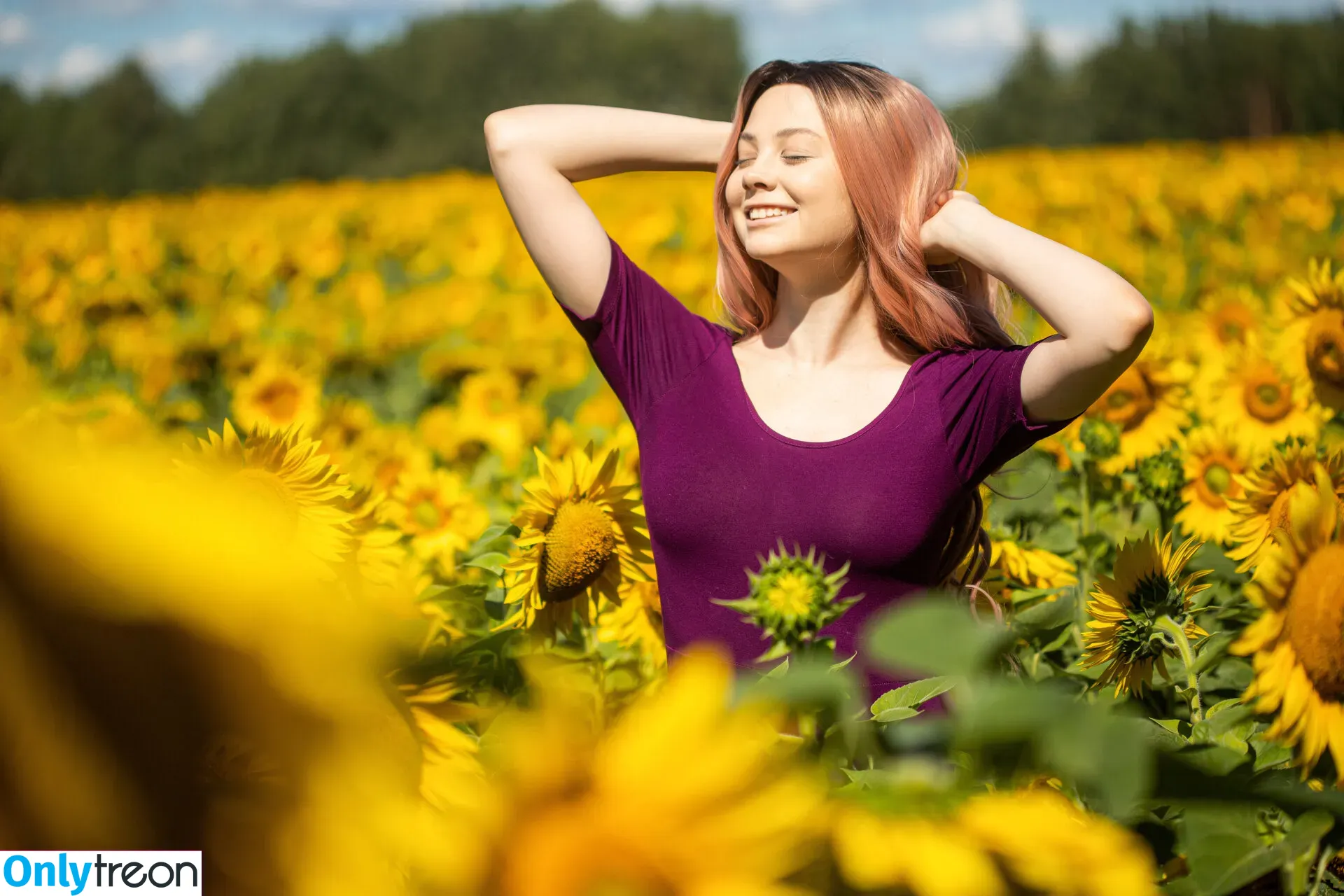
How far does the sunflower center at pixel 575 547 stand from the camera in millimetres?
1060

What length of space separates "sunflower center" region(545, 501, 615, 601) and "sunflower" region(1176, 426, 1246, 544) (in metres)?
0.80

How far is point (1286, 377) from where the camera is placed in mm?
1812

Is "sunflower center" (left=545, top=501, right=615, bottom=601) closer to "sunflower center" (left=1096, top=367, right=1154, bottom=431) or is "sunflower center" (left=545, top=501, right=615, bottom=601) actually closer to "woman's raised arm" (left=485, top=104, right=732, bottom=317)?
"woman's raised arm" (left=485, top=104, right=732, bottom=317)

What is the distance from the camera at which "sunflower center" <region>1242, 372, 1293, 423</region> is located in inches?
73.3

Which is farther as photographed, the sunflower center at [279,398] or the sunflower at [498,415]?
the sunflower center at [279,398]

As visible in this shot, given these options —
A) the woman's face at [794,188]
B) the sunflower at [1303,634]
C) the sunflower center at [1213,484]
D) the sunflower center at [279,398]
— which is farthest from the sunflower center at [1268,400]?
the sunflower center at [279,398]

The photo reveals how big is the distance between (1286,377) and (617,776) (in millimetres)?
1840

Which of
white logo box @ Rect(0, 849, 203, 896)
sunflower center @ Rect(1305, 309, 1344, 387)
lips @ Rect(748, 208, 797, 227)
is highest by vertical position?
lips @ Rect(748, 208, 797, 227)

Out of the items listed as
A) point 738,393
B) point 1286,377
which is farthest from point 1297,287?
point 738,393

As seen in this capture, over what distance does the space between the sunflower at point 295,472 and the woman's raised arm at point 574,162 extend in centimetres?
44

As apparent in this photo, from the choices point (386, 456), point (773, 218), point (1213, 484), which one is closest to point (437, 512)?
point (386, 456)

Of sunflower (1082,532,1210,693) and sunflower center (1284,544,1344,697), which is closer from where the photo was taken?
sunflower center (1284,544,1344,697)

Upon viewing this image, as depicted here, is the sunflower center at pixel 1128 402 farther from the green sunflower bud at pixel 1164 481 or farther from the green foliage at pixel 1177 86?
the green foliage at pixel 1177 86

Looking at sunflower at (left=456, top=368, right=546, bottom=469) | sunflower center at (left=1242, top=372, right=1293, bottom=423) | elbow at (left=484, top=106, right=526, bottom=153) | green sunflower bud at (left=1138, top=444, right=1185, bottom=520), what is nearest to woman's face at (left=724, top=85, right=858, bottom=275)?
elbow at (left=484, top=106, right=526, bottom=153)
